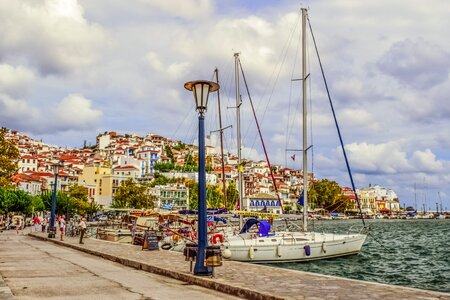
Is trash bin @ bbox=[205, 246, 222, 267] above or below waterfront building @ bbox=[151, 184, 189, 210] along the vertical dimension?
below

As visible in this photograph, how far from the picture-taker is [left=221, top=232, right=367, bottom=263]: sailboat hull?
2653 centimetres

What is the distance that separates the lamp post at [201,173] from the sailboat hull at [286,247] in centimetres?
1172

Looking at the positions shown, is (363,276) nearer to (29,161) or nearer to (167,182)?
(167,182)

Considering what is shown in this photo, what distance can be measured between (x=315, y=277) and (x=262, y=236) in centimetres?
1548

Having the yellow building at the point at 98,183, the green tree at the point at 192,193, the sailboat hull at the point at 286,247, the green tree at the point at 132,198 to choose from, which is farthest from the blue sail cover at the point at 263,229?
the yellow building at the point at 98,183

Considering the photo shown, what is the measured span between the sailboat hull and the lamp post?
11723 mm

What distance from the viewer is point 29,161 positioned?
160000mm

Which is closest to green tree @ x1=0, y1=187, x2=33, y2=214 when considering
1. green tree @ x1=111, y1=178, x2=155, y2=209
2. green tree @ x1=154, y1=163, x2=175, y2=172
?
green tree @ x1=111, y1=178, x2=155, y2=209

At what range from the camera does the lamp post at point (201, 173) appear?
13266 millimetres

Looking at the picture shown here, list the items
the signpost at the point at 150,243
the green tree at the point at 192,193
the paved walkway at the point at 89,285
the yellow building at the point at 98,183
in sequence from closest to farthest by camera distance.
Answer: the paved walkway at the point at 89,285, the signpost at the point at 150,243, the green tree at the point at 192,193, the yellow building at the point at 98,183

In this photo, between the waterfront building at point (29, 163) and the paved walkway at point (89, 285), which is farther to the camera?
the waterfront building at point (29, 163)

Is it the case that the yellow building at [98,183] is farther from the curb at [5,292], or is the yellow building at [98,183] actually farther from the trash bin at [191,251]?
the curb at [5,292]

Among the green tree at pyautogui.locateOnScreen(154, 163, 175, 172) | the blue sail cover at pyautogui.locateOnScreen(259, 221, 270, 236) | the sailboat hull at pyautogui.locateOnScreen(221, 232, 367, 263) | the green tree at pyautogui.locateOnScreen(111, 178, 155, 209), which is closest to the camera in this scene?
the sailboat hull at pyautogui.locateOnScreen(221, 232, 367, 263)

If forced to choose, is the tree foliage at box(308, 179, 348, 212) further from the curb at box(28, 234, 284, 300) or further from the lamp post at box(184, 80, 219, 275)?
the lamp post at box(184, 80, 219, 275)
